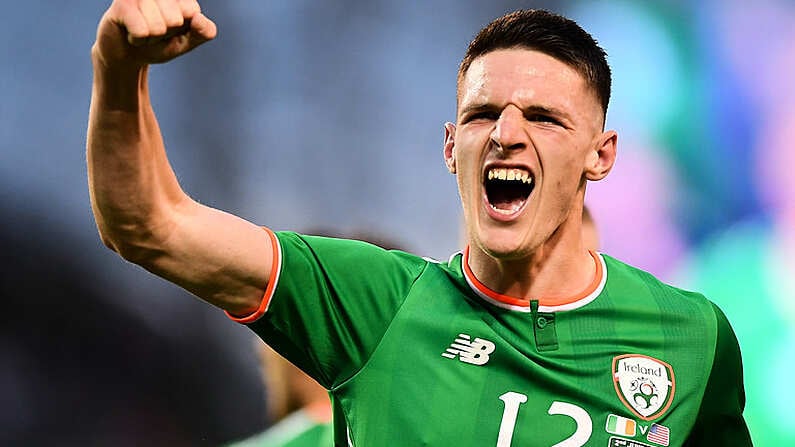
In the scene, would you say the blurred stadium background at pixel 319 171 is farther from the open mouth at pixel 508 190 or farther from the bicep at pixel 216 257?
the bicep at pixel 216 257

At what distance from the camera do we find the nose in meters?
1.77

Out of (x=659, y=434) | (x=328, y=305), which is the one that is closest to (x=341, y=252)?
(x=328, y=305)

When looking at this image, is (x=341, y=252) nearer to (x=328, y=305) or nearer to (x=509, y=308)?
(x=328, y=305)

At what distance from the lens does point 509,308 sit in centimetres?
187

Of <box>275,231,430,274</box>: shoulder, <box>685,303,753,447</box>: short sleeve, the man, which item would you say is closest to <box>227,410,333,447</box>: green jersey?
the man

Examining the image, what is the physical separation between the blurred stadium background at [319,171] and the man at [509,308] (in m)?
1.13

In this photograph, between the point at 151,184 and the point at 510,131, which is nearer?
the point at 151,184

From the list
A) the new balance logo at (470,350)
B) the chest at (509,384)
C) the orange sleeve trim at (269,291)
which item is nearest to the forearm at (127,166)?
the orange sleeve trim at (269,291)

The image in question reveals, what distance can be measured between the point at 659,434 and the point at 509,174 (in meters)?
0.59

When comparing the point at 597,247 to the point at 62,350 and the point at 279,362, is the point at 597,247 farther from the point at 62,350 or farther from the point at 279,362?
the point at 62,350

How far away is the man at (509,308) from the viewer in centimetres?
170

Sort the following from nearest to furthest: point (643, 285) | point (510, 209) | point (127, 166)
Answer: point (127, 166) → point (510, 209) → point (643, 285)

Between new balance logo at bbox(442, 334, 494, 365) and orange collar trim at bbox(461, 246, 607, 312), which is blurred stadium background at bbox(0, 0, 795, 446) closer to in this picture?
orange collar trim at bbox(461, 246, 607, 312)

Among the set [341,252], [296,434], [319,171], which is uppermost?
[341,252]
